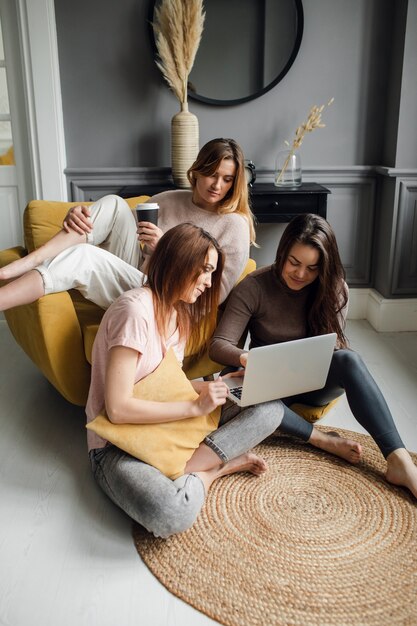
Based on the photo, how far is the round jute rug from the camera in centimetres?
140

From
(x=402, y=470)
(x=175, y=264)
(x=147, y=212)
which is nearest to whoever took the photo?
(x=175, y=264)

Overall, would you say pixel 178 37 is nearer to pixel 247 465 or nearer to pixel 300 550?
pixel 247 465

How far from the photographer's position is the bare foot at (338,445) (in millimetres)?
1980

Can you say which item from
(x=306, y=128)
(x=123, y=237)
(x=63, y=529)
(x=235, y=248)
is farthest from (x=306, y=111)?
(x=63, y=529)

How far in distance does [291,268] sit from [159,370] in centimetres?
53

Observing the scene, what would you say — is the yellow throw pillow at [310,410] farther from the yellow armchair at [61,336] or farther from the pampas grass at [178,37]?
the pampas grass at [178,37]

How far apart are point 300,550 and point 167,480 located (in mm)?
387

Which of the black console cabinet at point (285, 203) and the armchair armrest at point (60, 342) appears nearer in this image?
the armchair armrest at point (60, 342)

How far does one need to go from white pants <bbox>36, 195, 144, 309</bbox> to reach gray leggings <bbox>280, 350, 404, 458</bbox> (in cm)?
71

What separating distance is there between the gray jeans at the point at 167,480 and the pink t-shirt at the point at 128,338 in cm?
11

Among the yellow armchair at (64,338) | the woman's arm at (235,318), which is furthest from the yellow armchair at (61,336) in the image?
the woman's arm at (235,318)

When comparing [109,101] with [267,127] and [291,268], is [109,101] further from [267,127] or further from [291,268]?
[291,268]

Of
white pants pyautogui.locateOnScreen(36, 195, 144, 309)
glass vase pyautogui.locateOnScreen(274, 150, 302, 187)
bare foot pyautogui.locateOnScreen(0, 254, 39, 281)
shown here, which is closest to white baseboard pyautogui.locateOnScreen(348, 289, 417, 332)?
glass vase pyautogui.locateOnScreen(274, 150, 302, 187)

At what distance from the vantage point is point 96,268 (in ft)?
6.84
